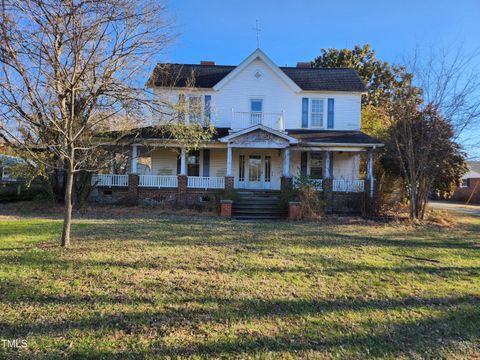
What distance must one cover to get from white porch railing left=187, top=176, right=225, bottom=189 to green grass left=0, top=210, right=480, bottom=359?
8.46m

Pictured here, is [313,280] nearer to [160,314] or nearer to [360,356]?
[360,356]

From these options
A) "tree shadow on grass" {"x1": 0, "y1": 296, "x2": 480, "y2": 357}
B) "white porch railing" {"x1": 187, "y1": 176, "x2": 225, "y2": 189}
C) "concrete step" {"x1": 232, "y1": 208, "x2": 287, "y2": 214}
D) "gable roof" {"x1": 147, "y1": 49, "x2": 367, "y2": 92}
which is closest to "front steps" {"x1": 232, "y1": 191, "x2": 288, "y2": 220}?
"concrete step" {"x1": 232, "y1": 208, "x2": 287, "y2": 214}

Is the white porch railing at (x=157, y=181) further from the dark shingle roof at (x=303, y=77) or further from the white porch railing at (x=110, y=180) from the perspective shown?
the dark shingle roof at (x=303, y=77)

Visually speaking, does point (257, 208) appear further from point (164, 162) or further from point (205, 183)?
point (164, 162)

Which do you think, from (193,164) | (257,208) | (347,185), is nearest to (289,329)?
(257,208)

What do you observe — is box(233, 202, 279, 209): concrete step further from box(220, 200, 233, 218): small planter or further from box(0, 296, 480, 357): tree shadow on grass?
box(0, 296, 480, 357): tree shadow on grass

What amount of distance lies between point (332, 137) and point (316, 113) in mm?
2554

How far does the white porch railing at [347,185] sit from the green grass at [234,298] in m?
8.19

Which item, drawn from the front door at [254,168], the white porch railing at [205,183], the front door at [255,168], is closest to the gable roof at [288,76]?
the front door at [255,168]

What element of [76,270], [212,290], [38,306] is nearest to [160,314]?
[212,290]

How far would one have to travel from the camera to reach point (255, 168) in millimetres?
19641

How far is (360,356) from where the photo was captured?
139 inches

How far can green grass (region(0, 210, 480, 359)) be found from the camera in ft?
11.9

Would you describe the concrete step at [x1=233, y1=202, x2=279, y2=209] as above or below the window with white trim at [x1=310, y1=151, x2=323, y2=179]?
below
